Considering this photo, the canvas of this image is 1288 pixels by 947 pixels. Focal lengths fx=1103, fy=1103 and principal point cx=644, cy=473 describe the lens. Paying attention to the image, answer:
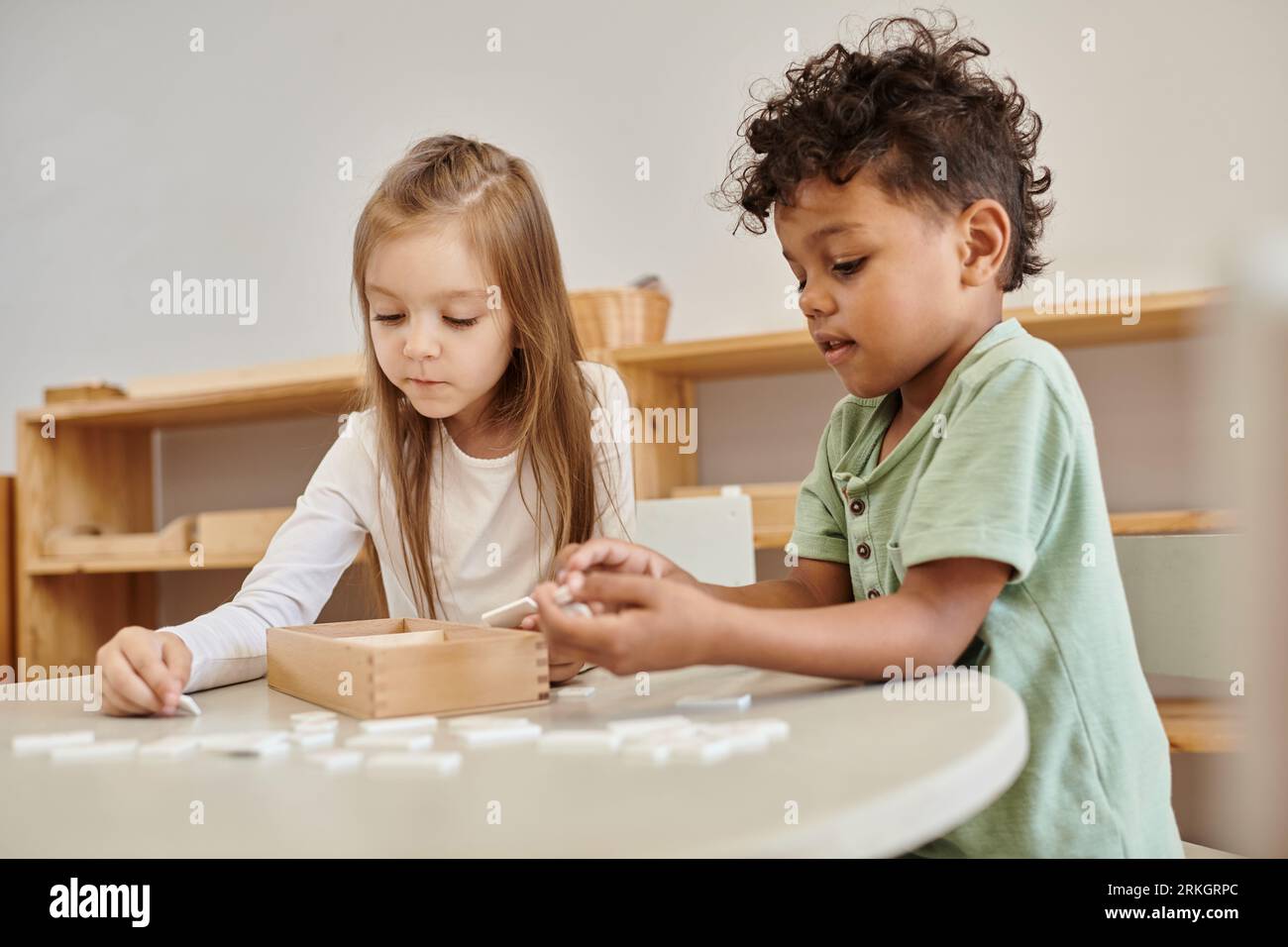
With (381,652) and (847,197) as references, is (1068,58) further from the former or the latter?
(381,652)

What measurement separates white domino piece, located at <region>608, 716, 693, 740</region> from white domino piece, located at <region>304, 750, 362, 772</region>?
0.49 feet

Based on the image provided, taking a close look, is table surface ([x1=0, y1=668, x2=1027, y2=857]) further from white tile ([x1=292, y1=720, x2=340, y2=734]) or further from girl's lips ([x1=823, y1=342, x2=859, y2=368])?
girl's lips ([x1=823, y1=342, x2=859, y2=368])

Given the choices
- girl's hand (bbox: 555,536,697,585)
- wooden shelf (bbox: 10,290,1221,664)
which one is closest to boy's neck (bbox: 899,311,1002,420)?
girl's hand (bbox: 555,536,697,585)

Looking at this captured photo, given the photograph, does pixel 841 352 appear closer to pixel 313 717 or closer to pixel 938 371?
pixel 938 371

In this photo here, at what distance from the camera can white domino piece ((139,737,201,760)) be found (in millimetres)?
686

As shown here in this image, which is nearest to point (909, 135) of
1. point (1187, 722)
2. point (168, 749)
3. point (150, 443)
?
point (168, 749)

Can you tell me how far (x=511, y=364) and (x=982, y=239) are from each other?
67 cm

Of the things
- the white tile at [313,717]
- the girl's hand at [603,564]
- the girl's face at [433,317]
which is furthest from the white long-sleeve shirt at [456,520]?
the white tile at [313,717]

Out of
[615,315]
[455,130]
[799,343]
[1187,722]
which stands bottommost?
[1187,722]

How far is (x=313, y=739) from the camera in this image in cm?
69

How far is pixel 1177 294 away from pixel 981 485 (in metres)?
1.54

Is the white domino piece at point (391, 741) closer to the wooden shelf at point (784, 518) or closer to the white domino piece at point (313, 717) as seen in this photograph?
the white domino piece at point (313, 717)

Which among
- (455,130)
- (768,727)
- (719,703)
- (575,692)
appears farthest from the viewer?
(455,130)
